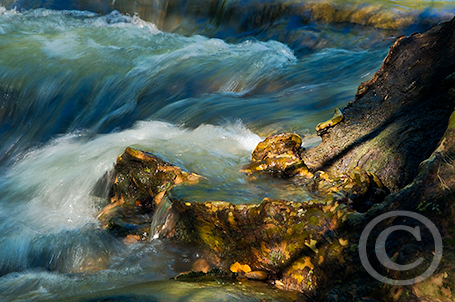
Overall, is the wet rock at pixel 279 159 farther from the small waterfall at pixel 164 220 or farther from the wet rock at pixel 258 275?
the wet rock at pixel 258 275

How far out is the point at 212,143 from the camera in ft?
16.0

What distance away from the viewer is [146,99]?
7504mm

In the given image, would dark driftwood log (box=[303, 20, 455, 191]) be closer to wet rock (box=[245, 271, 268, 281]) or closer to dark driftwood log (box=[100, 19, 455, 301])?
dark driftwood log (box=[100, 19, 455, 301])

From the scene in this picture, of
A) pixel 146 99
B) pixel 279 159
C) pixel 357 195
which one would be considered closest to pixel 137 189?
pixel 279 159

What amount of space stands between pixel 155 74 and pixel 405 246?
23.2 ft

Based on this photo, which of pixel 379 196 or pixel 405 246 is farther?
pixel 379 196

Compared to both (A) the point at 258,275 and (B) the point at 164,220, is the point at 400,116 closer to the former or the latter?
(A) the point at 258,275

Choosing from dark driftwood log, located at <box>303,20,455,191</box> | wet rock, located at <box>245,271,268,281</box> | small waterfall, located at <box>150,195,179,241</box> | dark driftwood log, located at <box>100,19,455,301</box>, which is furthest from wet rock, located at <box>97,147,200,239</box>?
dark driftwood log, located at <box>303,20,455,191</box>

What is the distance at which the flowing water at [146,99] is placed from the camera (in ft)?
10.8

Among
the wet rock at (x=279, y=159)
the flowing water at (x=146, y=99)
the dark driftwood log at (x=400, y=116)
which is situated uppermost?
the dark driftwood log at (x=400, y=116)

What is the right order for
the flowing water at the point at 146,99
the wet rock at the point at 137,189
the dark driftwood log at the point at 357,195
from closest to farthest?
1. the dark driftwood log at the point at 357,195
2. the flowing water at the point at 146,99
3. the wet rock at the point at 137,189

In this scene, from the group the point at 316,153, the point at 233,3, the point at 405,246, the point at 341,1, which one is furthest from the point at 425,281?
the point at 233,3

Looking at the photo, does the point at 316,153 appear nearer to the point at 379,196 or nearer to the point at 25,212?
the point at 379,196

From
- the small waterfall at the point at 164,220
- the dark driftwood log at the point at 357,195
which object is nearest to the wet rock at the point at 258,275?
the dark driftwood log at the point at 357,195
